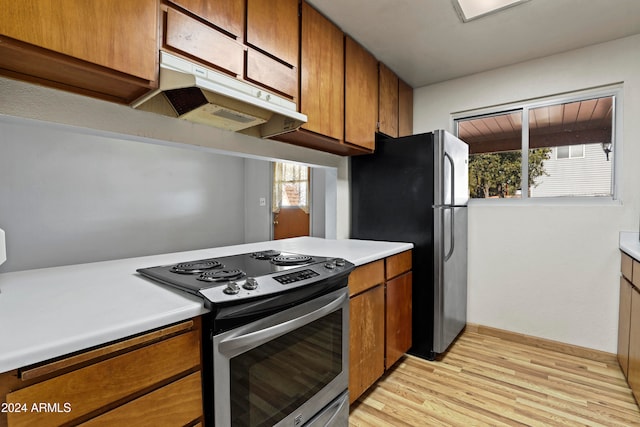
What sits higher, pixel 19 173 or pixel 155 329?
pixel 19 173

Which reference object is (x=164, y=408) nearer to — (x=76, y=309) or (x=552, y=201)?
(x=76, y=309)

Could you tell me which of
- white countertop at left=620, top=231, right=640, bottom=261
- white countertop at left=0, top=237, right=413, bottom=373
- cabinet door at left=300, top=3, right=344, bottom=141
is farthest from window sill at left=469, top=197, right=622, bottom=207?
white countertop at left=0, top=237, right=413, bottom=373

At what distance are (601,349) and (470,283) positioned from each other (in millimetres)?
970

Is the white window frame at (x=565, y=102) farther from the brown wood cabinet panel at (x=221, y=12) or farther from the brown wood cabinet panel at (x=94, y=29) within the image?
the brown wood cabinet panel at (x=94, y=29)

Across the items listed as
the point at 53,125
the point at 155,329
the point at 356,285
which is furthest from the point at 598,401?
the point at 53,125

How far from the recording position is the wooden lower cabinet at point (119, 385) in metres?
0.65

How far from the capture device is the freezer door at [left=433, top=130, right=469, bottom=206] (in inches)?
86.3

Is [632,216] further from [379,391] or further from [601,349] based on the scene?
[379,391]

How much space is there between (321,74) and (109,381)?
173cm

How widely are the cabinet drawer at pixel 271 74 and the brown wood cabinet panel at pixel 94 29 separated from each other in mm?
426

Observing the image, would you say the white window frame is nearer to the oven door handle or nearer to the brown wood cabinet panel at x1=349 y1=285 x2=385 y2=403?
the brown wood cabinet panel at x1=349 y1=285 x2=385 y2=403

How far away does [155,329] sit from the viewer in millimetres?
831

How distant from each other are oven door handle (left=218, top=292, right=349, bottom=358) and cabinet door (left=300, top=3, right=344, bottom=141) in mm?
962

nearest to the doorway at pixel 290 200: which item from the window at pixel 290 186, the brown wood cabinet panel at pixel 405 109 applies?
the window at pixel 290 186
